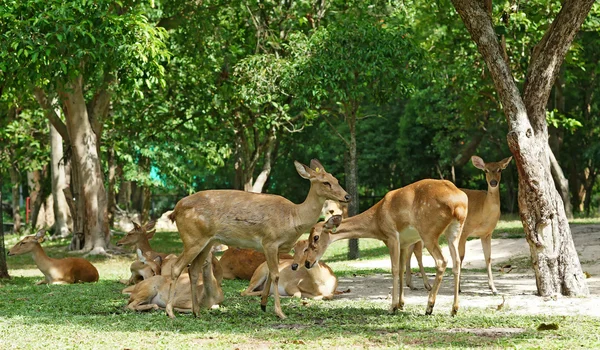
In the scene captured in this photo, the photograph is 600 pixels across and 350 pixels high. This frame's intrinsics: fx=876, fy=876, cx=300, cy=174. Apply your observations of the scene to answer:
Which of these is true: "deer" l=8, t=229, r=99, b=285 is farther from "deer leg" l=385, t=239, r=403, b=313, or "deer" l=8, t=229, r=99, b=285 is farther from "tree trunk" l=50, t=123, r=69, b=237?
"tree trunk" l=50, t=123, r=69, b=237

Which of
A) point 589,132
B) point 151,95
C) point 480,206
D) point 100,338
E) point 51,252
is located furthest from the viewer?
point 589,132

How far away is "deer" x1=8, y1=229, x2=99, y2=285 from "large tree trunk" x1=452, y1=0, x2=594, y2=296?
761 cm

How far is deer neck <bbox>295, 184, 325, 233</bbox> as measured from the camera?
33.9 feet

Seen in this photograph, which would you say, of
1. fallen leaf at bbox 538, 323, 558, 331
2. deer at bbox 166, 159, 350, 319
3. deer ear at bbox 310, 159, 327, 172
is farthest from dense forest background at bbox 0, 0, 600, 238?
fallen leaf at bbox 538, 323, 558, 331

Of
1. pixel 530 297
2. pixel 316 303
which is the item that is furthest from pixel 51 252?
pixel 530 297

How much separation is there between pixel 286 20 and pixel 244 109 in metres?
3.05

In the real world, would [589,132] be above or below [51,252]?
above

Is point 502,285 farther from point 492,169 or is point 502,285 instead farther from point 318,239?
point 318,239

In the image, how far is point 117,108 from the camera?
2733 centimetres

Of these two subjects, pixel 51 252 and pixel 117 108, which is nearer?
pixel 51 252

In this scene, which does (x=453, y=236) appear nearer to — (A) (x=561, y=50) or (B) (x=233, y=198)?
(B) (x=233, y=198)

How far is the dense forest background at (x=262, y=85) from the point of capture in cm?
1586

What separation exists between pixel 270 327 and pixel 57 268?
271 inches

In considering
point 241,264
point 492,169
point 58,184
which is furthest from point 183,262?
point 58,184
